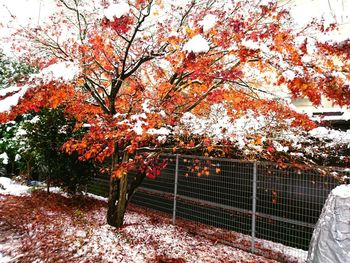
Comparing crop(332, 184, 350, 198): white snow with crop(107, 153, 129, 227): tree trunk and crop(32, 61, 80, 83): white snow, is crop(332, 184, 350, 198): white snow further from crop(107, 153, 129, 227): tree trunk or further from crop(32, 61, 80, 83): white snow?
crop(107, 153, 129, 227): tree trunk

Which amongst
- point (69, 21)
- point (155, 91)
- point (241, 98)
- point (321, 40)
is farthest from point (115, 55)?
point (321, 40)

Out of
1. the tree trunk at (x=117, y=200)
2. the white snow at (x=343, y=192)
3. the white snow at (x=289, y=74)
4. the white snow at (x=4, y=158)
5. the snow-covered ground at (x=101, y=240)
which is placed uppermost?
the white snow at (x=289, y=74)

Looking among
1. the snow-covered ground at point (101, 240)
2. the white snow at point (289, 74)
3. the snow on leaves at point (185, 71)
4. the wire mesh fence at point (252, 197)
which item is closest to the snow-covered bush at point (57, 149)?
the snow-covered ground at point (101, 240)

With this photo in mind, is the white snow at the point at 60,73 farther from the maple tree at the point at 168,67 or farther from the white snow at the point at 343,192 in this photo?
the white snow at the point at 343,192

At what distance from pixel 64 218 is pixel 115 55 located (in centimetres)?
442

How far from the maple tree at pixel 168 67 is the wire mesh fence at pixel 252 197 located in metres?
0.81

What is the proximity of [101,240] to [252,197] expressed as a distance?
3.33m

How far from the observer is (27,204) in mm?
7797

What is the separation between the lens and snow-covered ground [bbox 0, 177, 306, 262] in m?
4.84

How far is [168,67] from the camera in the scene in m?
7.34

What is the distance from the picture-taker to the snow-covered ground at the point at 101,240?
4836 millimetres

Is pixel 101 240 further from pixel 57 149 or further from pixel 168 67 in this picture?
pixel 168 67

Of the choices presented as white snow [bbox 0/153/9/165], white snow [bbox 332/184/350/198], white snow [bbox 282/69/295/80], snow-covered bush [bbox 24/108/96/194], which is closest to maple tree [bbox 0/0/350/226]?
white snow [bbox 282/69/295/80]

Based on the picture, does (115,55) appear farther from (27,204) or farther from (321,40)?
(27,204)
